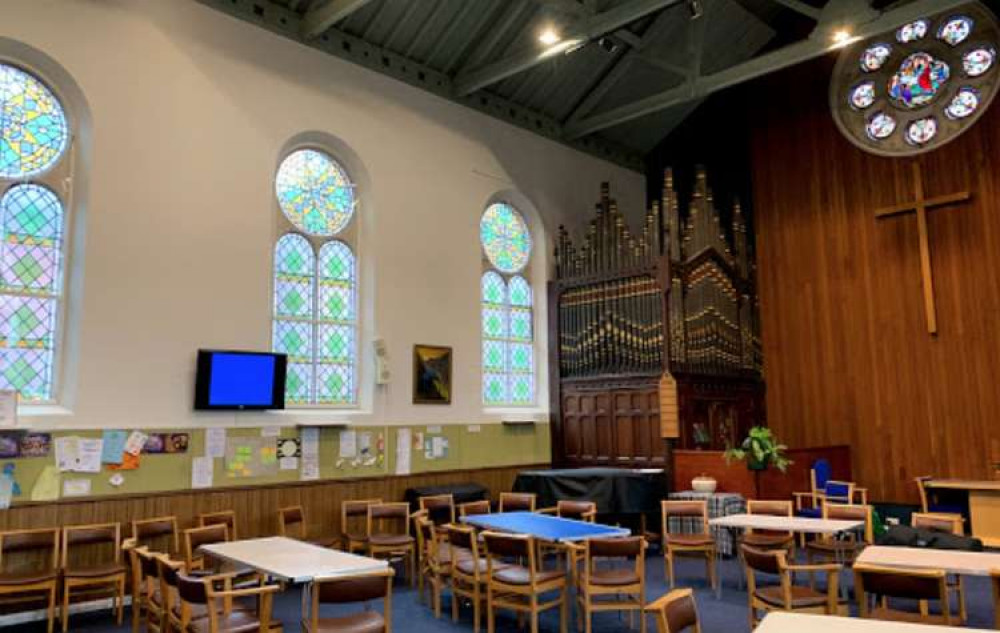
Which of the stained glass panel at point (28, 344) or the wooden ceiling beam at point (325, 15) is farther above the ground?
the wooden ceiling beam at point (325, 15)

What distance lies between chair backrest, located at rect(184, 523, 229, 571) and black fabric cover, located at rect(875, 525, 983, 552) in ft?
16.9

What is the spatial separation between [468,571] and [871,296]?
7.39 meters

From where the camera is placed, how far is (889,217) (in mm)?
10203

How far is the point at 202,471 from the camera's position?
279 inches

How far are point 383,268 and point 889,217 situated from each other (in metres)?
6.85

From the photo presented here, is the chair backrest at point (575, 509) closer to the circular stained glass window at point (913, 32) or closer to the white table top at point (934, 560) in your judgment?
the white table top at point (934, 560)

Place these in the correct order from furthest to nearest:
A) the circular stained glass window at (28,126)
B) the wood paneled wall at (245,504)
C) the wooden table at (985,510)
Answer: the wooden table at (985,510) < the circular stained glass window at (28,126) < the wood paneled wall at (245,504)

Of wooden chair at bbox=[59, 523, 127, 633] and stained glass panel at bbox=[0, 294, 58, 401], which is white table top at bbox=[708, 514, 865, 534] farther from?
stained glass panel at bbox=[0, 294, 58, 401]

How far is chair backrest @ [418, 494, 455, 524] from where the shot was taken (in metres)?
7.92

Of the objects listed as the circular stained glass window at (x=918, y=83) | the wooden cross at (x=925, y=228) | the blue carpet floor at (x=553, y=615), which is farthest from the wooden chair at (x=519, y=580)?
the circular stained glass window at (x=918, y=83)

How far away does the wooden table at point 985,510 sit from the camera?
830cm

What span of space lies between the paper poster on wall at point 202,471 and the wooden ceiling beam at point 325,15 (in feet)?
15.2

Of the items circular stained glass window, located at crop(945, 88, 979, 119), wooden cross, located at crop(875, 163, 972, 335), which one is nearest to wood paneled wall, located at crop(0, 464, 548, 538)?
wooden cross, located at crop(875, 163, 972, 335)

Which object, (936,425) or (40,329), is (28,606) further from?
(936,425)
